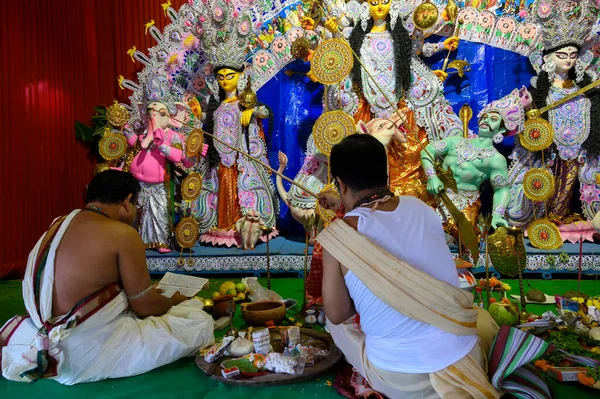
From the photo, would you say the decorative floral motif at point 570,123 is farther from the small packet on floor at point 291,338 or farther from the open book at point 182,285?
the open book at point 182,285

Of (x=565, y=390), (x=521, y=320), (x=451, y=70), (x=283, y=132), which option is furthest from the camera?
(x=283, y=132)

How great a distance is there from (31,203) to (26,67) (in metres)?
1.69

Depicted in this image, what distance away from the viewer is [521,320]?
8.56ft

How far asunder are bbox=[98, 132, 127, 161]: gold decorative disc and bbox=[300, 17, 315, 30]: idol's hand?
8.84 feet

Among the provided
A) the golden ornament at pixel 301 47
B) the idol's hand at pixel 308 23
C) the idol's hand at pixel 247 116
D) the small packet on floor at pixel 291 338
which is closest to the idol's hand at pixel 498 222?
the golden ornament at pixel 301 47

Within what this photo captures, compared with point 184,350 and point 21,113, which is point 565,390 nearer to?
point 184,350

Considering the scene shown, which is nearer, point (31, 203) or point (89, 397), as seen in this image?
point (89, 397)

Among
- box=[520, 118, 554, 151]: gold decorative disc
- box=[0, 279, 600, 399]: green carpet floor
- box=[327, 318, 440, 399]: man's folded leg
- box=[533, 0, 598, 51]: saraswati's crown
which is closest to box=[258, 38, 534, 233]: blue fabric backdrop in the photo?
box=[533, 0, 598, 51]: saraswati's crown

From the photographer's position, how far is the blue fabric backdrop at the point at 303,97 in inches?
213

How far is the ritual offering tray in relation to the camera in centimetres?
205

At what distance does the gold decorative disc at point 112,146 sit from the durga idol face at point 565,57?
505cm

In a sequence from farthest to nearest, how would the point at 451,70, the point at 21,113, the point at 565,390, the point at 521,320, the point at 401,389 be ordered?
the point at 451,70
the point at 21,113
the point at 521,320
the point at 565,390
the point at 401,389

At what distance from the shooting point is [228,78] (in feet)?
17.8

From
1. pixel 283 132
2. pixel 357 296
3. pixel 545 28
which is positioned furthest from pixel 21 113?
pixel 545 28
